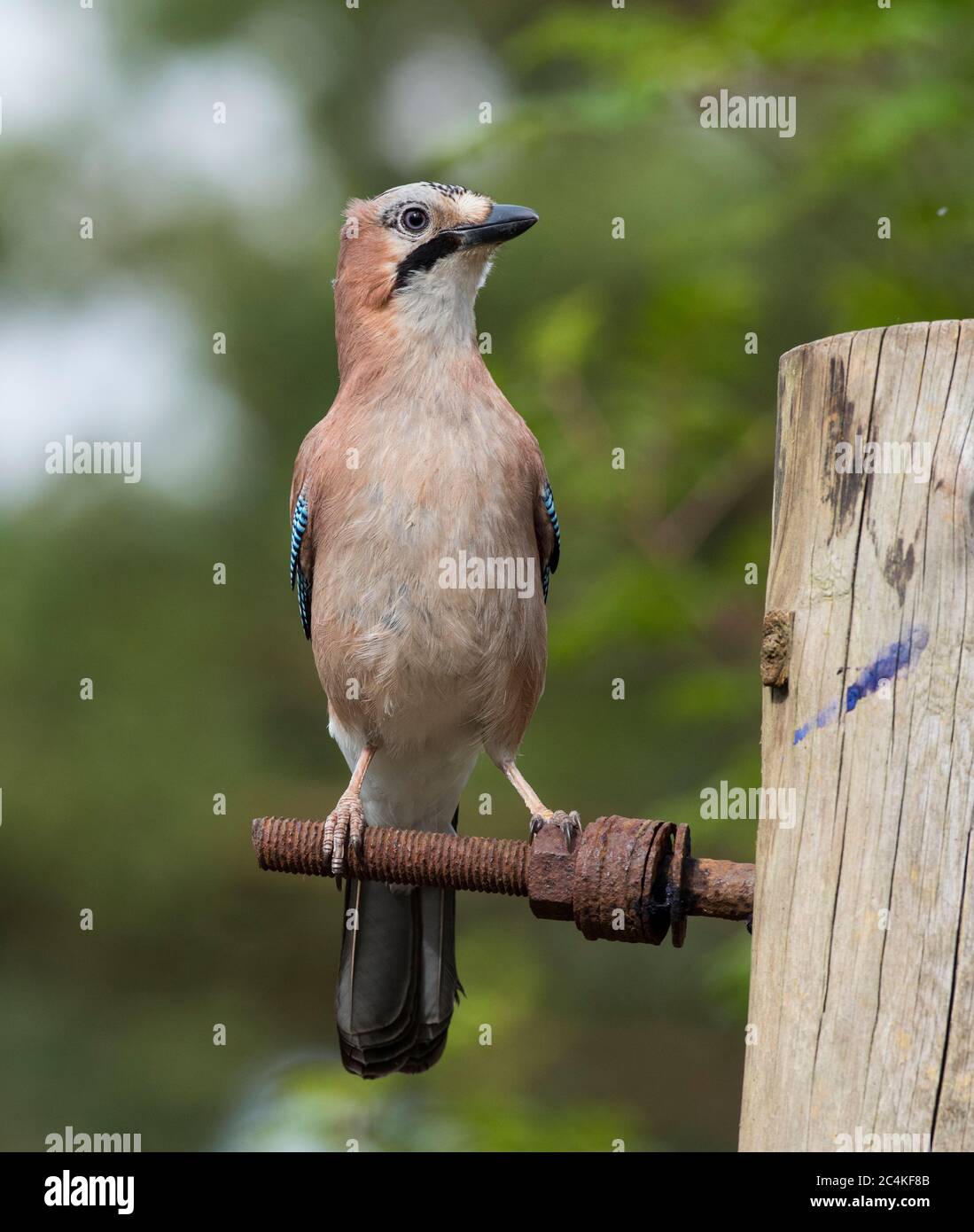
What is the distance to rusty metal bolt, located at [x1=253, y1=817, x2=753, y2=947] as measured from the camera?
324 cm

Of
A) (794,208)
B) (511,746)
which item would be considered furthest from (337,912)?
(794,208)

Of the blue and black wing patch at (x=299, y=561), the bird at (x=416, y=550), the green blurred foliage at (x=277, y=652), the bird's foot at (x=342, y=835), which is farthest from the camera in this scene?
the green blurred foliage at (x=277, y=652)

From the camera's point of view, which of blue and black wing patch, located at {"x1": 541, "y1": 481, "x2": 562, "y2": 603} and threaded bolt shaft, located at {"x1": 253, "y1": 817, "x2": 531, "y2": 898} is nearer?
threaded bolt shaft, located at {"x1": 253, "y1": 817, "x2": 531, "y2": 898}

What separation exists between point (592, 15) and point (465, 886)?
391 centimetres

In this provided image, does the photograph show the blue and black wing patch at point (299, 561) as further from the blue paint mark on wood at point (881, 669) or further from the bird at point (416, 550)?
the blue paint mark on wood at point (881, 669)

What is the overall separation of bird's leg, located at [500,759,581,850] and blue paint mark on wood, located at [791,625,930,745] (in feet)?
2.75

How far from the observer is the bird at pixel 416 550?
14.8 feet

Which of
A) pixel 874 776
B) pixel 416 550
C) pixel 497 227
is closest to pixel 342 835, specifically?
pixel 416 550

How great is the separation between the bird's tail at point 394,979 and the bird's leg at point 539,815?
1.52 feet

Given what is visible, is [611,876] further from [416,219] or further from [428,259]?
[416,219]

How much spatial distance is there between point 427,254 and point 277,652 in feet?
14.9

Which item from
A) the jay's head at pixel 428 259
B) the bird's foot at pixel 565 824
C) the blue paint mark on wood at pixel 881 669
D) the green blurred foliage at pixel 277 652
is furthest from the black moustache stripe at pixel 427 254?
the blue paint mark on wood at pixel 881 669

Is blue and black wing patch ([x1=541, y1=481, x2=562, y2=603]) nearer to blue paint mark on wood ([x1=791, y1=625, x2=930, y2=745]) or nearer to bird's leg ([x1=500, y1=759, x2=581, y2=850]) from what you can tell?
bird's leg ([x1=500, y1=759, x2=581, y2=850])

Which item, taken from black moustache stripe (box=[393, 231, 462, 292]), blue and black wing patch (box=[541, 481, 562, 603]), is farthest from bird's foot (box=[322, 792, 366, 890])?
black moustache stripe (box=[393, 231, 462, 292])
